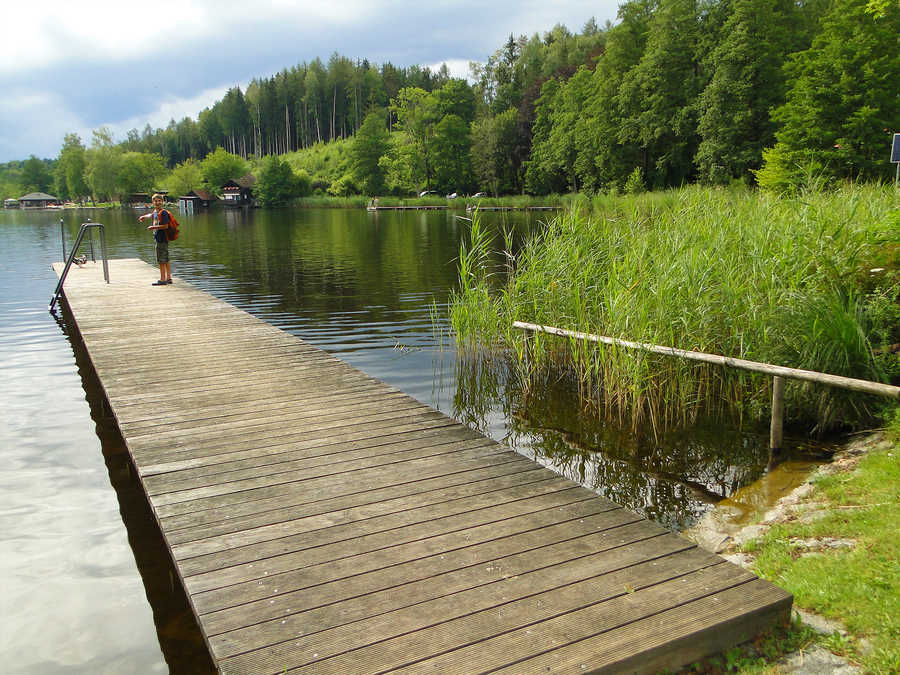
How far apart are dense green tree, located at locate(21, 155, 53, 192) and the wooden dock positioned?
144279 millimetres

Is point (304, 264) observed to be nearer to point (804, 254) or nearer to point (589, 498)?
point (804, 254)

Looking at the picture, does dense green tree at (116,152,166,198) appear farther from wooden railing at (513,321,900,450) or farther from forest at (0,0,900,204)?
wooden railing at (513,321,900,450)

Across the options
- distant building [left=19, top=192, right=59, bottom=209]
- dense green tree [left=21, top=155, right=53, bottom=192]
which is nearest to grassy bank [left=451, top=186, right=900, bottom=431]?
distant building [left=19, top=192, right=59, bottom=209]

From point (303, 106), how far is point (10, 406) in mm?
113403

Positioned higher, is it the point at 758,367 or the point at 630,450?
the point at 758,367

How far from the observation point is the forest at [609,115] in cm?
2694

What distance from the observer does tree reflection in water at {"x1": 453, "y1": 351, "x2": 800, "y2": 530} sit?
506 cm

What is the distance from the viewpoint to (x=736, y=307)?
6121mm

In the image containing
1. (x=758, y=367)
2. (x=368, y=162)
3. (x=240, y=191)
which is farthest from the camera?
(x=240, y=191)

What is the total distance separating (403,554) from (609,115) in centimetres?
4939

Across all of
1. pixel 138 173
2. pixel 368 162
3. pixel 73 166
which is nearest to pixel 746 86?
pixel 368 162

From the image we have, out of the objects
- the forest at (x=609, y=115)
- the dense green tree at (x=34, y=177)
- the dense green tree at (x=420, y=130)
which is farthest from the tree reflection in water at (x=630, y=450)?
the dense green tree at (x=34, y=177)

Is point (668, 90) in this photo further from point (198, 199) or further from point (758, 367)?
point (198, 199)

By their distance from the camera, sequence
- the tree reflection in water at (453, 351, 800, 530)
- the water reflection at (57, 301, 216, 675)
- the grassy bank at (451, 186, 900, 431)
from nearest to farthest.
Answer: the water reflection at (57, 301, 216, 675), the tree reflection in water at (453, 351, 800, 530), the grassy bank at (451, 186, 900, 431)
